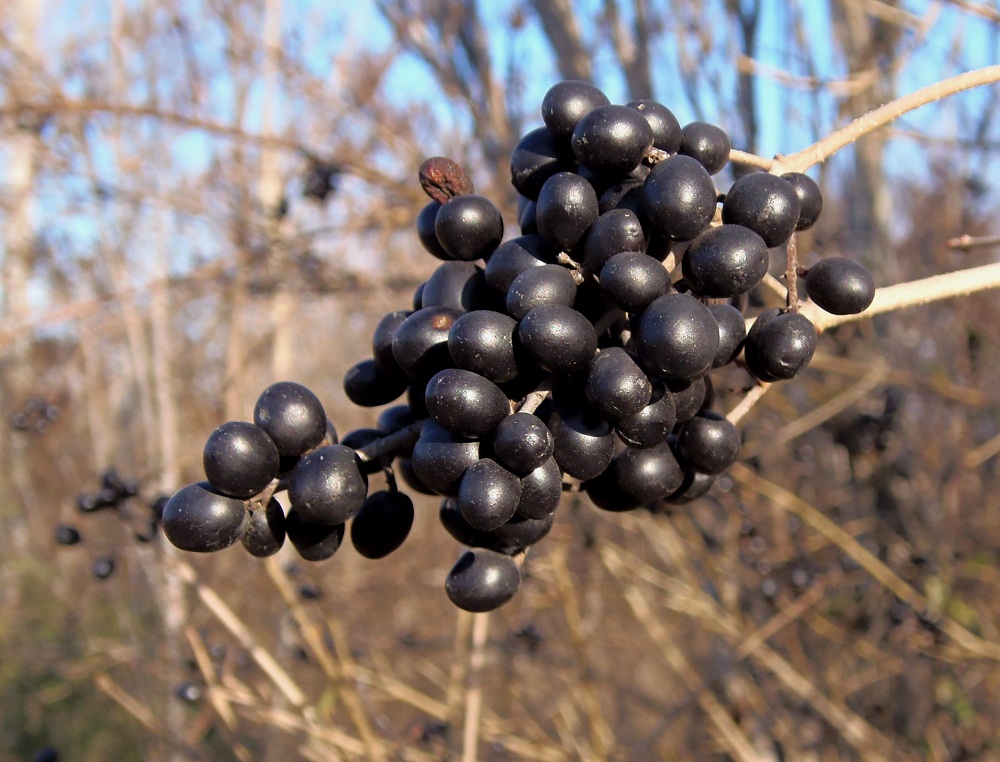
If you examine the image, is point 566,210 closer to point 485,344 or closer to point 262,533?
point 485,344

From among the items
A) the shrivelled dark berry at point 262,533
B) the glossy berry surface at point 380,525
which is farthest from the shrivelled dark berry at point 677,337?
the shrivelled dark berry at point 262,533

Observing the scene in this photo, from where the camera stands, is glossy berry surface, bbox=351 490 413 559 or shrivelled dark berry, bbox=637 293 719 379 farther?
glossy berry surface, bbox=351 490 413 559

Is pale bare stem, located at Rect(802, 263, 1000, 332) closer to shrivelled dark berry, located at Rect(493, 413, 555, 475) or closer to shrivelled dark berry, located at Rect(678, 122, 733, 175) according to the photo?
shrivelled dark berry, located at Rect(678, 122, 733, 175)

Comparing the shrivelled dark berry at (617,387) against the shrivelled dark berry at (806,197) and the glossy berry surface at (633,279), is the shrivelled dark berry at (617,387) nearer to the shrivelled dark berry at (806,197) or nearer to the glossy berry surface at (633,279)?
the glossy berry surface at (633,279)

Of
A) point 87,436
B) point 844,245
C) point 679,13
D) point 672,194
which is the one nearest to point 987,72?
point 672,194

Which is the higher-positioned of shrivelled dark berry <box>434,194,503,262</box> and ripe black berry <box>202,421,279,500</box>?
shrivelled dark berry <box>434,194,503,262</box>

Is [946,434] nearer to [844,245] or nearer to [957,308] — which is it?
[957,308]

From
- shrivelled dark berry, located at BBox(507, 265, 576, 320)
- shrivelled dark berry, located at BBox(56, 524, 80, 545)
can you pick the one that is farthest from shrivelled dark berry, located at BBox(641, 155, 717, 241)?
shrivelled dark berry, located at BBox(56, 524, 80, 545)
